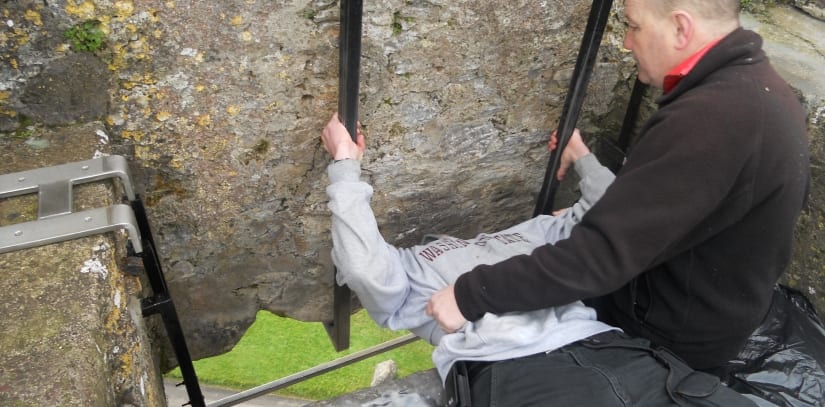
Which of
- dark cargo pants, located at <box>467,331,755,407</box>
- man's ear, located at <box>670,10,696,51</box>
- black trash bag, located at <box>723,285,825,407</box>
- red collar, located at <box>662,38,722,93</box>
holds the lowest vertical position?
black trash bag, located at <box>723,285,825,407</box>

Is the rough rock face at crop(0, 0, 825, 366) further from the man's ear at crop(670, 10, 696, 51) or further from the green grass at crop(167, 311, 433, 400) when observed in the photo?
the green grass at crop(167, 311, 433, 400)

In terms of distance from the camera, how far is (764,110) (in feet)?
4.70

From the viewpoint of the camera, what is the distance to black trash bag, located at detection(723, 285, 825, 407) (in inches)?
75.6

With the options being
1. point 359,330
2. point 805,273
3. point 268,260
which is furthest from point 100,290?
point 359,330

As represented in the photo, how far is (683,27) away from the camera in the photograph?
1534mm

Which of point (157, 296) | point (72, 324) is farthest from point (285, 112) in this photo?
point (72, 324)

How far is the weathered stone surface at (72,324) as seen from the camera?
1.13m

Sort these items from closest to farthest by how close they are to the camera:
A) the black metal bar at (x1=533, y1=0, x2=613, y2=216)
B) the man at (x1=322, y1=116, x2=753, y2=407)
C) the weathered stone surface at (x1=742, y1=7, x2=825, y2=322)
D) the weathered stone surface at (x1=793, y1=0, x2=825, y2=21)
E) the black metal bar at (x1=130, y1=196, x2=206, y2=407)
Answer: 1. the man at (x1=322, y1=116, x2=753, y2=407)
2. the black metal bar at (x1=130, y1=196, x2=206, y2=407)
3. the black metal bar at (x1=533, y1=0, x2=613, y2=216)
4. the weathered stone surface at (x1=742, y1=7, x2=825, y2=322)
5. the weathered stone surface at (x1=793, y1=0, x2=825, y2=21)

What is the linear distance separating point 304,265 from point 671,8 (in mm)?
1690

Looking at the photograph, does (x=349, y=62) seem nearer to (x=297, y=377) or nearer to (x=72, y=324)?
(x=72, y=324)

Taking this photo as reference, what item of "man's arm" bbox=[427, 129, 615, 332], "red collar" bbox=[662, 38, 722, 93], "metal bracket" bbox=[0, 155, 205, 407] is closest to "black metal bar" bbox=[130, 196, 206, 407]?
"metal bracket" bbox=[0, 155, 205, 407]

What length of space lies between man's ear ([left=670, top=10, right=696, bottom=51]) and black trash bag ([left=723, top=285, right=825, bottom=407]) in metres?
1.05

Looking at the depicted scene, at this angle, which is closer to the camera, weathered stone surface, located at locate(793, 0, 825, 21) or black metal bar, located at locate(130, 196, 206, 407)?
black metal bar, located at locate(130, 196, 206, 407)

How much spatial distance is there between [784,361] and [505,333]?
1.08 metres
